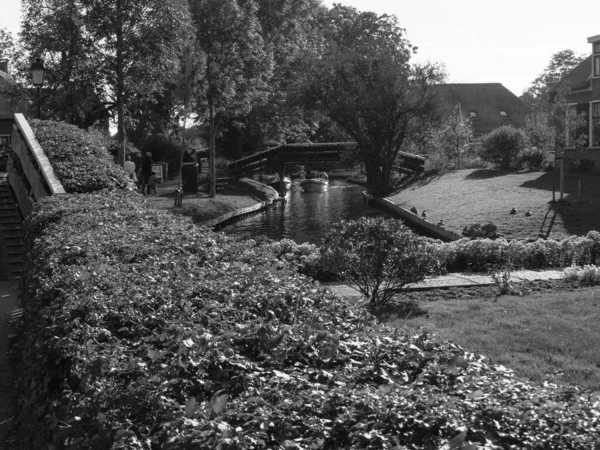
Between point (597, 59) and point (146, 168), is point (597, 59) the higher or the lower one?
the higher one

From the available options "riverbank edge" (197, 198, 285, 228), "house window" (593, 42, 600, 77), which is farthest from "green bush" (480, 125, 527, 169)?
"riverbank edge" (197, 198, 285, 228)

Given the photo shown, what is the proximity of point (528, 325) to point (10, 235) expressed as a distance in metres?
11.7

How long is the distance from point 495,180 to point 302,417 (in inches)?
1264

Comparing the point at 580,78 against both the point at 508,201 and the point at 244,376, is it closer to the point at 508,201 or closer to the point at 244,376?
the point at 508,201

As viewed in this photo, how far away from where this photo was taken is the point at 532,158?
3625cm

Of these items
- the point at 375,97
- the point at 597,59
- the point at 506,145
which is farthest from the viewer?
the point at 375,97

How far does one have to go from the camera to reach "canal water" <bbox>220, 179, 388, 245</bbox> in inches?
1112

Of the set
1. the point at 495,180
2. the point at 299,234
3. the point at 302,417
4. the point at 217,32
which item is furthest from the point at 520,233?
the point at 302,417

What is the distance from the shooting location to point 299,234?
27.6m

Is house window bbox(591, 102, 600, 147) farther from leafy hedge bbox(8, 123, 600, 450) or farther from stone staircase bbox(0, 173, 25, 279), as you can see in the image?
leafy hedge bbox(8, 123, 600, 450)

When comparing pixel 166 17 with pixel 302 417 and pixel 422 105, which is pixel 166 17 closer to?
pixel 422 105

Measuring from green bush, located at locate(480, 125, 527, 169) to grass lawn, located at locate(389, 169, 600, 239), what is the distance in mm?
1194

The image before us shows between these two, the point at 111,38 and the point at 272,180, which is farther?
the point at 272,180

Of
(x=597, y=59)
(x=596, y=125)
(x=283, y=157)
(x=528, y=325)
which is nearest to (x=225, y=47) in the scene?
(x=283, y=157)
